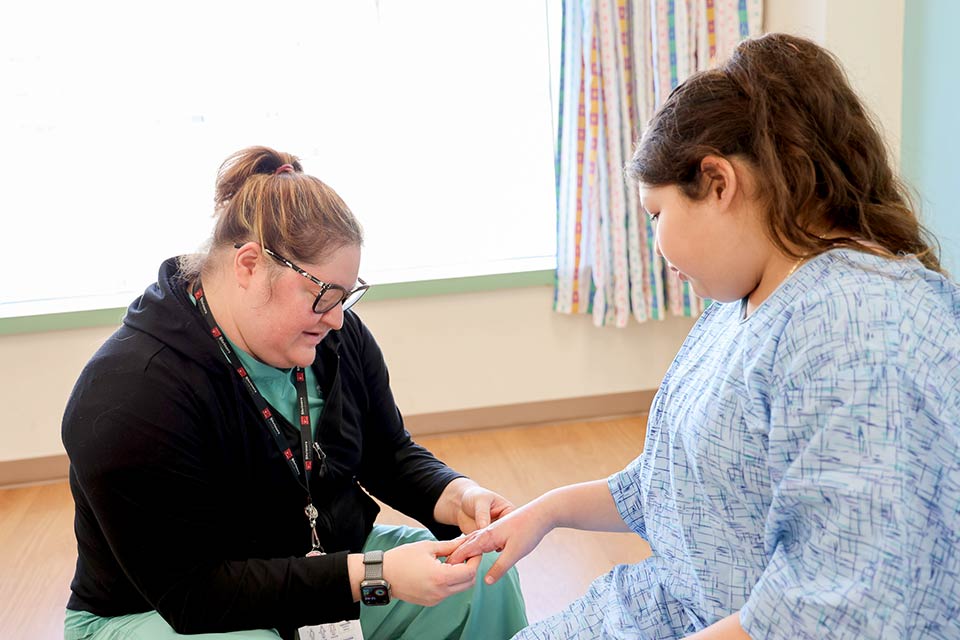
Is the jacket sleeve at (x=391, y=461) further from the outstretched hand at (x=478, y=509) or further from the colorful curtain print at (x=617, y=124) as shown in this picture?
the colorful curtain print at (x=617, y=124)

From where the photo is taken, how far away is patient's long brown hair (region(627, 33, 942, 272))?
108 centimetres

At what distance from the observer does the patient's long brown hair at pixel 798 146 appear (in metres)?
1.08

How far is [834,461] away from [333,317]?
885mm

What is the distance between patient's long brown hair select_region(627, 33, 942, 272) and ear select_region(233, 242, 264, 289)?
2.27 ft

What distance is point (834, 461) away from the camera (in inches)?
37.6

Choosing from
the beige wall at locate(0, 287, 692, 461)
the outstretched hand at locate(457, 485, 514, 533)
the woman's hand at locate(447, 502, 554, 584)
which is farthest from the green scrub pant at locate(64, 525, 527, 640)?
the beige wall at locate(0, 287, 692, 461)

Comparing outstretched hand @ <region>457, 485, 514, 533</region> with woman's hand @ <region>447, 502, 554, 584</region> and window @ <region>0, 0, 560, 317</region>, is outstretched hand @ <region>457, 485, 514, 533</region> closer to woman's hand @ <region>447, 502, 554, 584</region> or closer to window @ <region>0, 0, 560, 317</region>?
woman's hand @ <region>447, 502, 554, 584</region>

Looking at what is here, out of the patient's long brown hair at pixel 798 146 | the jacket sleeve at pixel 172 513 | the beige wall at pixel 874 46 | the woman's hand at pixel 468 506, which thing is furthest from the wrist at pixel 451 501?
the beige wall at pixel 874 46

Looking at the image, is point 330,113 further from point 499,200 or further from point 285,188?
point 285,188

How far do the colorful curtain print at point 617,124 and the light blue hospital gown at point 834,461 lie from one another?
7.58 feet

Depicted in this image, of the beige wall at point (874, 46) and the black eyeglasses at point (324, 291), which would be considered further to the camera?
the beige wall at point (874, 46)

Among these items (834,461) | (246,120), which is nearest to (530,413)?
(246,120)

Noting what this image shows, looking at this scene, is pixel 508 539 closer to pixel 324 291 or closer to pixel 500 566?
pixel 500 566

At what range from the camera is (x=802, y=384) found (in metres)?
0.99
